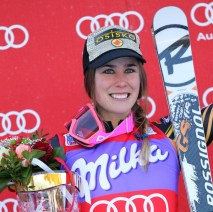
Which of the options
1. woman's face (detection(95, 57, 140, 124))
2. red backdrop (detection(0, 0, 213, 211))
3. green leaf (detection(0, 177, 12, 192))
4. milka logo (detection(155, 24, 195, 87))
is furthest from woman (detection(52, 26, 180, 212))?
red backdrop (detection(0, 0, 213, 211))

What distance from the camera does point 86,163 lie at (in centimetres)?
212

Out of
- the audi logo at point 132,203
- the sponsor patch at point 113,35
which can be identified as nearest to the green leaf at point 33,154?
the audi logo at point 132,203

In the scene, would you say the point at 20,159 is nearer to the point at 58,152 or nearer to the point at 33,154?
the point at 33,154

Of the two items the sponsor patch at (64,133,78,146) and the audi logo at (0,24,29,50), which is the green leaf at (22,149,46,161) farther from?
the audi logo at (0,24,29,50)

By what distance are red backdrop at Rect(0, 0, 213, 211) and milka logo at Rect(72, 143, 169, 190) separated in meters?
0.80

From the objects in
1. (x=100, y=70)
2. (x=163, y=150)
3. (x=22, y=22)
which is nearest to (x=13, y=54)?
(x=22, y=22)

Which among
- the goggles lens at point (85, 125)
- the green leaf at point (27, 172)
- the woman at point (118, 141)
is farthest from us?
the goggles lens at point (85, 125)

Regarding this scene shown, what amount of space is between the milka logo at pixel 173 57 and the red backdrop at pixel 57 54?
1.92 feet

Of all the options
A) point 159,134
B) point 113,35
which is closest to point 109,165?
point 159,134

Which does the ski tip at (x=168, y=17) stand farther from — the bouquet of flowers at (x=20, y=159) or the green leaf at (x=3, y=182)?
the green leaf at (x=3, y=182)

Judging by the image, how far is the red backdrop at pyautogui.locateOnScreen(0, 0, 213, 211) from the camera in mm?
2877

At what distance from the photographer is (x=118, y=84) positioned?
212 cm

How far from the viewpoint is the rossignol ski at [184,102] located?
2.15 m

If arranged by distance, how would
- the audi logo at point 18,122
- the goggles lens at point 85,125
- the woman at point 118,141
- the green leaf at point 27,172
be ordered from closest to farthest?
the green leaf at point 27,172 < the woman at point 118,141 < the goggles lens at point 85,125 < the audi logo at point 18,122
